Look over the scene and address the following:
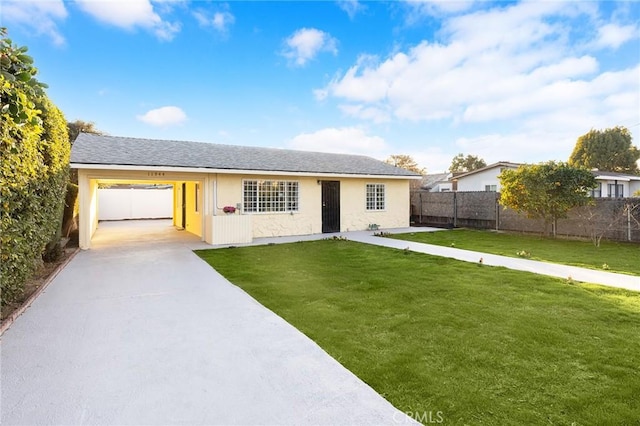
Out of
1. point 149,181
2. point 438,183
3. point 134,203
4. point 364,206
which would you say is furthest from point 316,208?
point 438,183

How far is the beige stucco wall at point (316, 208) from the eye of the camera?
541 inches

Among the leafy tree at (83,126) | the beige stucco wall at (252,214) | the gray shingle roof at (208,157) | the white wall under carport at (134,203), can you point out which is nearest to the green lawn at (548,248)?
the beige stucco wall at (252,214)

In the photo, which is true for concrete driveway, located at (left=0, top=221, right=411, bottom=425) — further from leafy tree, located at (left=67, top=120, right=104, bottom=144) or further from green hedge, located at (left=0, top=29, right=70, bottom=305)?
leafy tree, located at (left=67, top=120, right=104, bottom=144)

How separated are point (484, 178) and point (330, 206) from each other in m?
17.0

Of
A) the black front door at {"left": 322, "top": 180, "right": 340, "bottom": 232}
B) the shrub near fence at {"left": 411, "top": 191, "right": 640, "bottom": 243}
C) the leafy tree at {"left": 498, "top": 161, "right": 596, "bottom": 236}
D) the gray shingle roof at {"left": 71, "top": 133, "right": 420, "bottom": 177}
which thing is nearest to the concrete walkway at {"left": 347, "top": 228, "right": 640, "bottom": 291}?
the black front door at {"left": 322, "top": 180, "right": 340, "bottom": 232}

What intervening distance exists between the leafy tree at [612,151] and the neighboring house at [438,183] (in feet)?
62.5

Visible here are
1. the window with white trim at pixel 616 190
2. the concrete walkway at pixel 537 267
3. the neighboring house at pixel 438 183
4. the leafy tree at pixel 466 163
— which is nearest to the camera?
the concrete walkway at pixel 537 267

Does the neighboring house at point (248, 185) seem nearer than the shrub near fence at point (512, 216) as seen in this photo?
Yes

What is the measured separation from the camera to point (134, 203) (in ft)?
83.6

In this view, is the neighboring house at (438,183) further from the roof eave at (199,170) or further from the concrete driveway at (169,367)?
the concrete driveway at (169,367)

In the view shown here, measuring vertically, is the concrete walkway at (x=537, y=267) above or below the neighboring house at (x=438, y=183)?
below

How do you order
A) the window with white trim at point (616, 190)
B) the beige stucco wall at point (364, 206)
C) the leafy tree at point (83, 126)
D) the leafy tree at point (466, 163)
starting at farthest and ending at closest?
the leafy tree at point (466, 163) < the window with white trim at point (616, 190) < the leafy tree at point (83, 126) < the beige stucco wall at point (364, 206)

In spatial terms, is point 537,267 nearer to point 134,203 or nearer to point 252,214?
point 252,214

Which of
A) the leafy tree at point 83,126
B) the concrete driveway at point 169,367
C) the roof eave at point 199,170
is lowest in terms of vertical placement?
the concrete driveway at point 169,367
